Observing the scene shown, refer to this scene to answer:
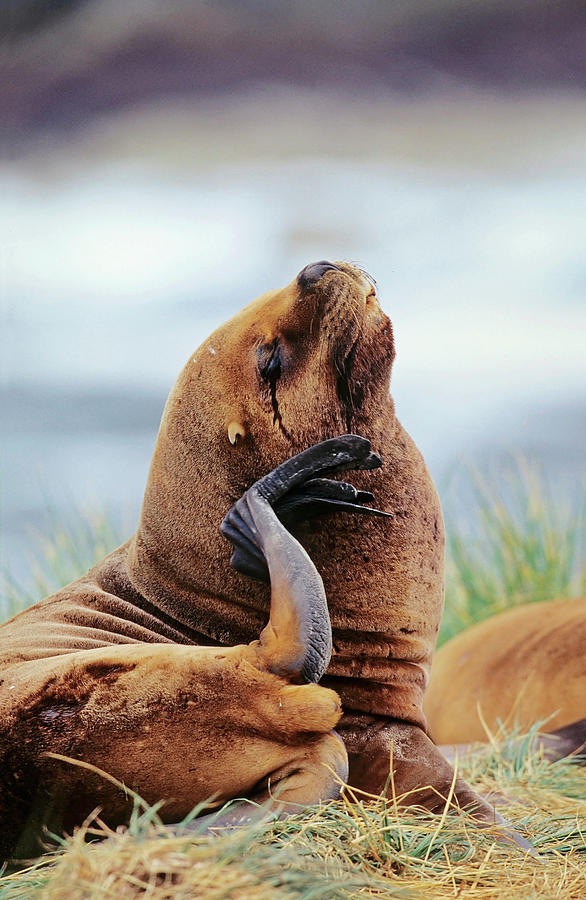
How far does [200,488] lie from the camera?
2432mm

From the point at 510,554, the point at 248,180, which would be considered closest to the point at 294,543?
the point at 248,180

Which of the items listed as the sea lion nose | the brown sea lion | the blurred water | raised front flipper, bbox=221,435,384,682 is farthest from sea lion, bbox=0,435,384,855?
the blurred water

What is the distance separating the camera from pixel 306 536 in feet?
7.82

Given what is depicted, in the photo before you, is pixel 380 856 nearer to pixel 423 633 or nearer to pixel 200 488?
pixel 423 633

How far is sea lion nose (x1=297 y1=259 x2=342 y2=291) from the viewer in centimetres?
241

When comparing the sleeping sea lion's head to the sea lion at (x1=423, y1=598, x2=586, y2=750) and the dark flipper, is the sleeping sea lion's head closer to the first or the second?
the dark flipper

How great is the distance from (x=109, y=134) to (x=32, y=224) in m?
0.39

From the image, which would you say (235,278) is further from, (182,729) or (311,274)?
(182,729)

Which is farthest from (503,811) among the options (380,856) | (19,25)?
(19,25)

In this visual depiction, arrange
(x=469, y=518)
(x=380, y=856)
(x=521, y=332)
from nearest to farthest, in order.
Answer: (x=380, y=856), (x=521, y=332), (x=469, y=518)

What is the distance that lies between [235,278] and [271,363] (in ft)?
2.29

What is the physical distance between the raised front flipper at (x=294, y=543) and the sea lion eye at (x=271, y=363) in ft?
0.98

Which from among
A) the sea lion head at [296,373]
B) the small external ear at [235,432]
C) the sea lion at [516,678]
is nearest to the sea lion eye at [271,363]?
the sea lion head at [296,373]

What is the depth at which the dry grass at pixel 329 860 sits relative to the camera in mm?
1473
